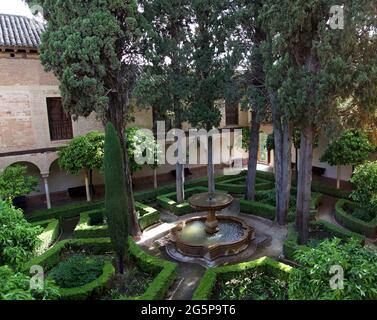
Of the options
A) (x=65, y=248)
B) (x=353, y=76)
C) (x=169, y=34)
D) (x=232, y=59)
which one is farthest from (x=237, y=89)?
(x=65, y=248)

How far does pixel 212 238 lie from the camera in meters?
11.9

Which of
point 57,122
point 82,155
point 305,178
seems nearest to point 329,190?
point 305,178

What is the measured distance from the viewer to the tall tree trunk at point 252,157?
589 inches

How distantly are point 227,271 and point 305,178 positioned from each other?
162 inches

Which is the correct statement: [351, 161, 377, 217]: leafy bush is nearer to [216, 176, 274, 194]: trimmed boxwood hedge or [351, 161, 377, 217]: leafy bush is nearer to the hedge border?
[216, 176, 274, 194]: trimmed boxwood hedge

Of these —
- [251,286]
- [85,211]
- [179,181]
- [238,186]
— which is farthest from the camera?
[238,186]

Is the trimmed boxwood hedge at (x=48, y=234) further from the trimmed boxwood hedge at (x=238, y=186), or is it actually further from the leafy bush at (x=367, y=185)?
the leafy bush at (x=367, y=185)

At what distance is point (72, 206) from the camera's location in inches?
601

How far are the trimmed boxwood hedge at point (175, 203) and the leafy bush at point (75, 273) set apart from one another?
240 inches

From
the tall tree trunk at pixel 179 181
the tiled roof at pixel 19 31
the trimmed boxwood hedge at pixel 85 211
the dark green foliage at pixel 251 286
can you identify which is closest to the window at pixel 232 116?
the tall tree trunk at pixel 179 181

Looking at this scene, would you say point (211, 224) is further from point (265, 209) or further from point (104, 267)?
point (104, 267)
